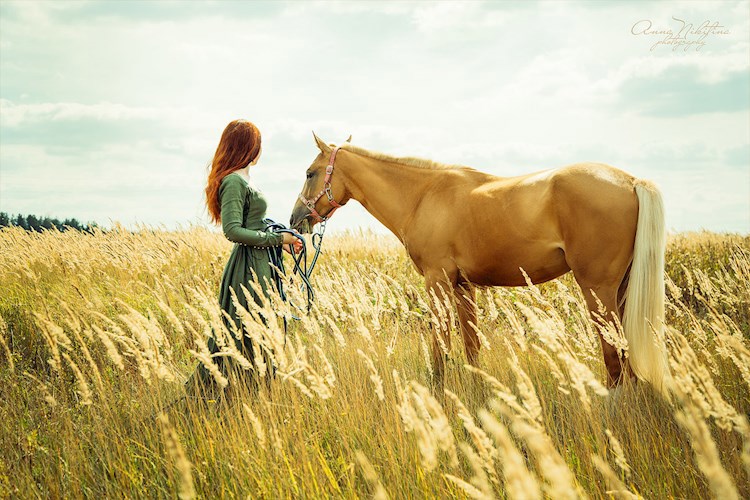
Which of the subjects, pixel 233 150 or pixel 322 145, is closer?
pixel 233 150

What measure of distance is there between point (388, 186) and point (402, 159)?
0.90ft

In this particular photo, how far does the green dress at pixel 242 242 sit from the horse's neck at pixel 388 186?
1491mm

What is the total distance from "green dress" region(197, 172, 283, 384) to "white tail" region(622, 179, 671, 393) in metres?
2.42

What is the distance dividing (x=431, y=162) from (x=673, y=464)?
306cm

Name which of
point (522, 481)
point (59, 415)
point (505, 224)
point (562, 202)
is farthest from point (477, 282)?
point (522, 481)

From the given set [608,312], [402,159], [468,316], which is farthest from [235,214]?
[608,312]

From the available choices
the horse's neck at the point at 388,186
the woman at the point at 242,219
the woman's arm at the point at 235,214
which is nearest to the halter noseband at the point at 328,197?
the horse's neck at the point at 388,186

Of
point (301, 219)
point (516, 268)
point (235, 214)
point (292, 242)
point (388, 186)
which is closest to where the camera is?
point (235, 214)

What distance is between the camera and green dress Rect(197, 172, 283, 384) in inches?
144

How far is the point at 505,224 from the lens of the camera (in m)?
4.25

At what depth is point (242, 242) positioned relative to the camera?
3709 millimetres

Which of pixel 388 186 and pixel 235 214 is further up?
pixel 388 186

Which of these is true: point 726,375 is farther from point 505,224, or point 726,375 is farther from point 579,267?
point 505,224

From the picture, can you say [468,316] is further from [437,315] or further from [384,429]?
[384,429]
